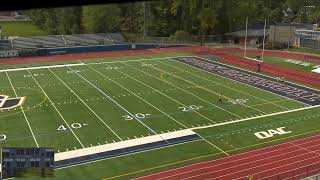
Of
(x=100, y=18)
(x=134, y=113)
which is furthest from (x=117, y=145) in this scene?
(x=100, y=18)

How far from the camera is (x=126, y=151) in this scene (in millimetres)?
23375

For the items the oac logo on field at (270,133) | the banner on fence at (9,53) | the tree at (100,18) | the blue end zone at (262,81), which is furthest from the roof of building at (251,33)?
the oac logo on field at (270,133)

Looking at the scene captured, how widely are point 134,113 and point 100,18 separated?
44.0 m

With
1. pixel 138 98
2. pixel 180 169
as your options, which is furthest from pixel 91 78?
pixel 180 169

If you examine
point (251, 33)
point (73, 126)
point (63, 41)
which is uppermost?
point (251, 33)

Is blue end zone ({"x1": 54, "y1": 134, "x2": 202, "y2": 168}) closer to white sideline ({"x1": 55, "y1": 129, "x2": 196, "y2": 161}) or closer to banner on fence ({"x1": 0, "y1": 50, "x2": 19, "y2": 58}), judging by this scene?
white sideline ({"x1": 55, "y1": 129, "x2": 196, "y2": 161})

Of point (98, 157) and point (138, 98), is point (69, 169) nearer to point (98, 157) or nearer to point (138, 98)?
point (98, 157)

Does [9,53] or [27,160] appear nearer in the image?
[27,160]

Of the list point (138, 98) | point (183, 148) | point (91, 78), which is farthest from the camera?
point (91, 78)

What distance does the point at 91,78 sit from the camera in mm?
41031

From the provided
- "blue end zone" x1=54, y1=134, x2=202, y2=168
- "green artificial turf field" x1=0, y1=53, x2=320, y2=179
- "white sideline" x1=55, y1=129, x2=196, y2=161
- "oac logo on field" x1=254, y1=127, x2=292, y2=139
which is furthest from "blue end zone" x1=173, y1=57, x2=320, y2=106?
"blue end zone" x1=54, y1=134, x2=202, y2=168

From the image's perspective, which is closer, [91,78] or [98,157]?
[98,157]

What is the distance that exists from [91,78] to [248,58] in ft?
74.5

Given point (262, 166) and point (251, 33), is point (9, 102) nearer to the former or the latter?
point (262, 166)
